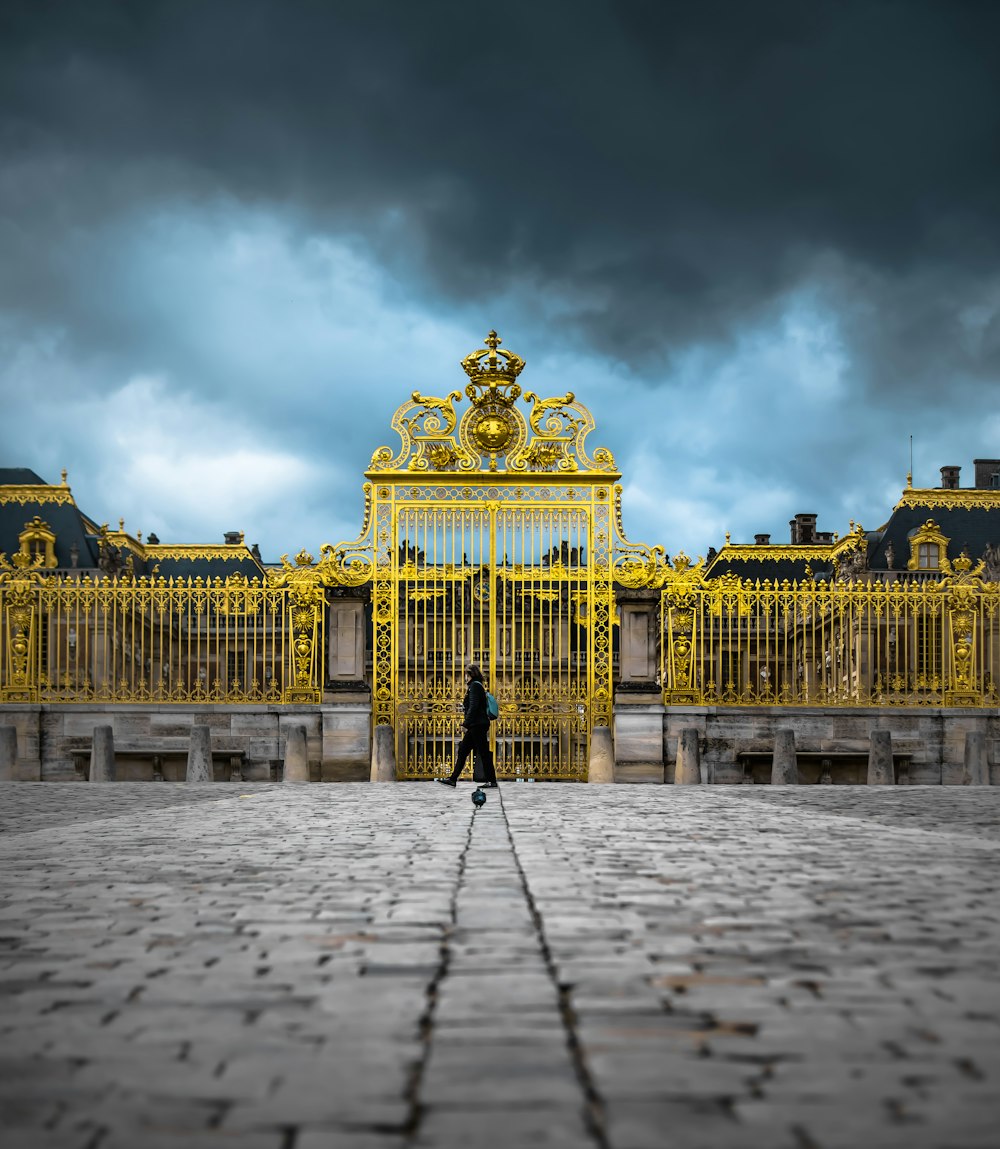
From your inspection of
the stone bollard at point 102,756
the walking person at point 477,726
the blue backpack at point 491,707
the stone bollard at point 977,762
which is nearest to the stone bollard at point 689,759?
the blue backpack at point 491,707

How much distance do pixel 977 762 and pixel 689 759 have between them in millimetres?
4097

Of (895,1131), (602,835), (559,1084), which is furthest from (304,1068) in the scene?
(602,835)

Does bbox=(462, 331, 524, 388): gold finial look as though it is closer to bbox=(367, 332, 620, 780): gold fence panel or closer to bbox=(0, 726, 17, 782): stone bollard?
bbox=(367, 332, 620, 780): gold fence panel

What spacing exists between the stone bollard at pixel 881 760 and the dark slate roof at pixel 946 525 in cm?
2636

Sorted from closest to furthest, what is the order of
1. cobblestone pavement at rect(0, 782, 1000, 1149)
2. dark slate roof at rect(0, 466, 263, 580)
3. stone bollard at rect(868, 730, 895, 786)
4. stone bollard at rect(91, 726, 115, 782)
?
cobblestone pavement at rect(0, 782, 1000, 1149) → stone bollard at rect(868, 730, 895, 786) → stone bollard at rect(91, 726, 115, 782) → dark slate roof at rect(0, 466, 263, 580)

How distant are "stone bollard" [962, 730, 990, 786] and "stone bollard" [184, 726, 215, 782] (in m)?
10.8

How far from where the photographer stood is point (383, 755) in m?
19.3

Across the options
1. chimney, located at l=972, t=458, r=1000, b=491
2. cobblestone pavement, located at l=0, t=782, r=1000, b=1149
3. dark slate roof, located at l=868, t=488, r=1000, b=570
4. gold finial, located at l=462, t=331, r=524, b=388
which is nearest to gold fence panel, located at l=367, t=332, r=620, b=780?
gold finial, located at l=462, t=331, r=524, b=388

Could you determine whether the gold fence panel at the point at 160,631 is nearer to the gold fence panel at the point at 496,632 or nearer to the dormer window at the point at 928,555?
the gold fence panel at the point at 496,632

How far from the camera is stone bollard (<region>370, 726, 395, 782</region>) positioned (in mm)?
19266

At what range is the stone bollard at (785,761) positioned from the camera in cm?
1883

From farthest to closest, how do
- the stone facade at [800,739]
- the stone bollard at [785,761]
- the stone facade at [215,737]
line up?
the stone facade at [215,737], the stone facade at [800,739], the stone bollard at [785,761]

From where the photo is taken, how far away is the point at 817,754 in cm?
1967

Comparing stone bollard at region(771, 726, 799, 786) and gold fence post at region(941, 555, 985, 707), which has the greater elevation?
gold fence post at region(941, 555, 985, 707)
